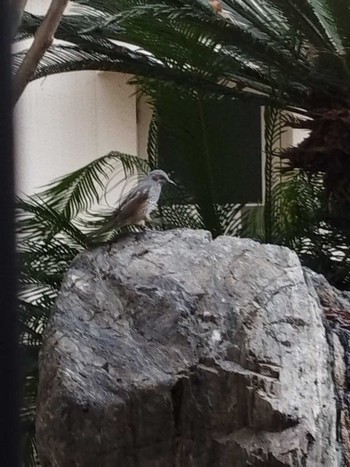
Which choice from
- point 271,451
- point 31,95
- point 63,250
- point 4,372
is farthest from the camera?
point 31,95

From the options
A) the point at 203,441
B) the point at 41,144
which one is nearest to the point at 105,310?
the point at 203,441

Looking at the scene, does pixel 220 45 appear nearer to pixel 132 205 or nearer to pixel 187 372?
pixel 132 205

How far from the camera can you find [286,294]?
194 cm

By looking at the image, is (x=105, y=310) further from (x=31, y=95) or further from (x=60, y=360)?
(x=31, y=95)

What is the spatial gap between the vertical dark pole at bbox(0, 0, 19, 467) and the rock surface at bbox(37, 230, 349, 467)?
74cm

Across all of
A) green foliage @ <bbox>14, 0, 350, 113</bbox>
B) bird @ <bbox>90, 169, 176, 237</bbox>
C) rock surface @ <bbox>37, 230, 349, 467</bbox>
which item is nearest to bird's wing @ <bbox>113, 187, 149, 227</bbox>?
bird @ <bbox>90, 169, 176, 237</bbox>

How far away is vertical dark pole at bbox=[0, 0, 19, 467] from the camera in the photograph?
849mm

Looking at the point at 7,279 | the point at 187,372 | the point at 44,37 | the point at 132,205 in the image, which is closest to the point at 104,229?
the point at 132,205

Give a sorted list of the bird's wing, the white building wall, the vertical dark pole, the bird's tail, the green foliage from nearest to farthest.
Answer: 1. the vertical dark pole
2. the bird's wing
3. the bird's tail
4. the green foliage
5. the white building wall

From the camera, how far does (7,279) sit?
87 centimetres

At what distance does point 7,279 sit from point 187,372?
86 cm

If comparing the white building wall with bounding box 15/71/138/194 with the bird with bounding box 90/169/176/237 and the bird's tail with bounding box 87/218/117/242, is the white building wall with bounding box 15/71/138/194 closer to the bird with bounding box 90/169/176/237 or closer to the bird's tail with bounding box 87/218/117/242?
the bird's tail with bounding box 87/218/117/242

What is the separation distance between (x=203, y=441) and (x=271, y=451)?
0.14 metres

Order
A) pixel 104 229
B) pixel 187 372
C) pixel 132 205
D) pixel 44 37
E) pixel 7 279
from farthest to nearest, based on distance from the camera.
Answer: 1. pixel 104 229
2. pixel 132 205
3. pixel 44 37
4. pixel 187 372
5. pixel 7 279
